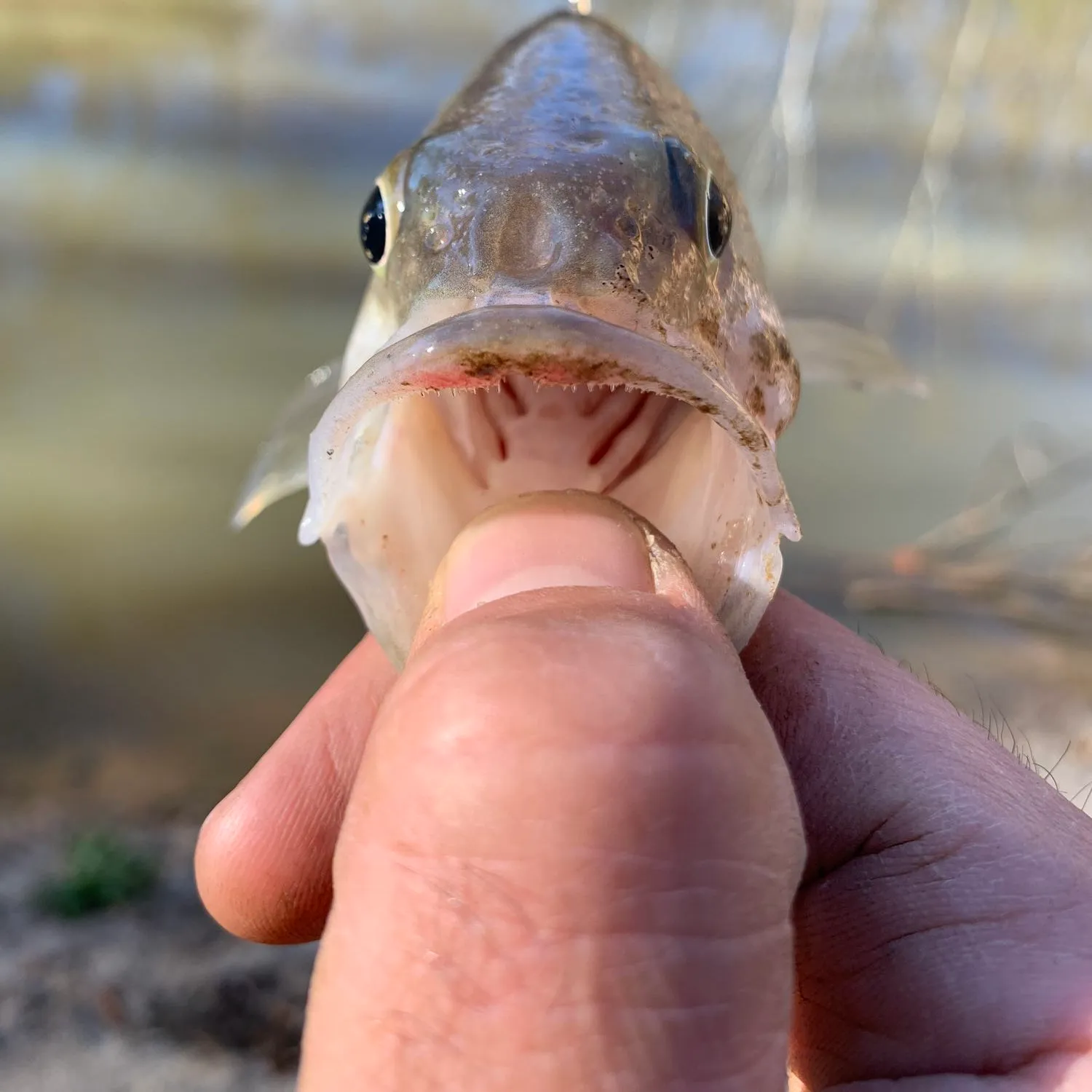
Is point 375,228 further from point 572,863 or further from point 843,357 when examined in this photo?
point 843,357

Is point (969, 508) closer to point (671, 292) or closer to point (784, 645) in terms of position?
point (784, 645)

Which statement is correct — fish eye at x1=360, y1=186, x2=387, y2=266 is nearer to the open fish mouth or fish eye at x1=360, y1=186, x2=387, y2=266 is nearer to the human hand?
the open fish mouth

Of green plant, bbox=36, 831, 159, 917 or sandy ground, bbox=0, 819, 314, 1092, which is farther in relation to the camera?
green plant, bbox=36, 831, 159, 917

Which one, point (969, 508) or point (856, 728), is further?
point (969, 508)

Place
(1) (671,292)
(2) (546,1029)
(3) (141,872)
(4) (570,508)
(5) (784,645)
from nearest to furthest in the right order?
(2) (546,1029) < (4) (570,508) < (1) (671,292) < (5) (784,645) < (3) (141,872)

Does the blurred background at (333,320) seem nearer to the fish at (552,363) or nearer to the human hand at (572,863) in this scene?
the fish at (552,363)

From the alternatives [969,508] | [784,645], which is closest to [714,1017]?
[784,645]

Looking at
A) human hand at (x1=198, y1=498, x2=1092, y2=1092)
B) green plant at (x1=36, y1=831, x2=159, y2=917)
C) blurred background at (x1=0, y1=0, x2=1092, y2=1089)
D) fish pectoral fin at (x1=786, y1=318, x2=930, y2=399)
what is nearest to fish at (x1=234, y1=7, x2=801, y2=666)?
human hand at (x1=198, y1=498, x2=1092, y2=1092)
